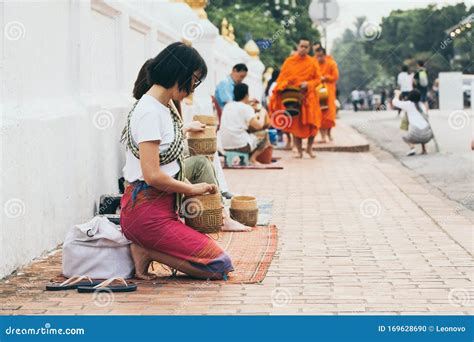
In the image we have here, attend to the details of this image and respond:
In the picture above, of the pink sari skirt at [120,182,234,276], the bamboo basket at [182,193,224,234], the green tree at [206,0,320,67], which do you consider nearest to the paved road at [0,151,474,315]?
the pink sari skirt at [120,182,234,276]

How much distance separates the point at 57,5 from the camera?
6.87 meters

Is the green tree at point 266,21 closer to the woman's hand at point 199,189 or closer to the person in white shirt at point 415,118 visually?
the person in white shirt at point 415,118

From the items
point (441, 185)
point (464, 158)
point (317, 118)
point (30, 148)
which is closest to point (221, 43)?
point (317, 118)

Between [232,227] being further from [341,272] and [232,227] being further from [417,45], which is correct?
[417,45]

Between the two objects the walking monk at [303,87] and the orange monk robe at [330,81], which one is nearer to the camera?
the walking monk at [303,87]

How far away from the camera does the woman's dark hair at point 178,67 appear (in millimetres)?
5223

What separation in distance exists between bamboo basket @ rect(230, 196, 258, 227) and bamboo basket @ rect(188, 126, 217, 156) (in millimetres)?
466

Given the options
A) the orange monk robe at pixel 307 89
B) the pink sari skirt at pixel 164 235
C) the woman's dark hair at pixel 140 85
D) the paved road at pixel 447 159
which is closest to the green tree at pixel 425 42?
the paved road at pixel 447 159

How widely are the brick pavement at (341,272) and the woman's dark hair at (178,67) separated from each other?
3.74 ft

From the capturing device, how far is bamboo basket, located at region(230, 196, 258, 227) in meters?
7.43

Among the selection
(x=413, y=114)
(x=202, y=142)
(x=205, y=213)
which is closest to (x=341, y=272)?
(x=205, y=213)

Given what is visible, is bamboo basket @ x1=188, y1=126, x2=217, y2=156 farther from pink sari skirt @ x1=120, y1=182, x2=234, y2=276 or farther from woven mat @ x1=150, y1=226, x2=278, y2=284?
pink sari skirt @ x1=120, y1=182, x2=234, y2=276

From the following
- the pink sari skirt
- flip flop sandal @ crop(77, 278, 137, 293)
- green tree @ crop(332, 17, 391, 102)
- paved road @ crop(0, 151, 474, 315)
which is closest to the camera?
paved road @ crop(0, 151, 474, 315)

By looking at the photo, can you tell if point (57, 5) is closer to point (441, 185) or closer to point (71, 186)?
point (71, 186)
